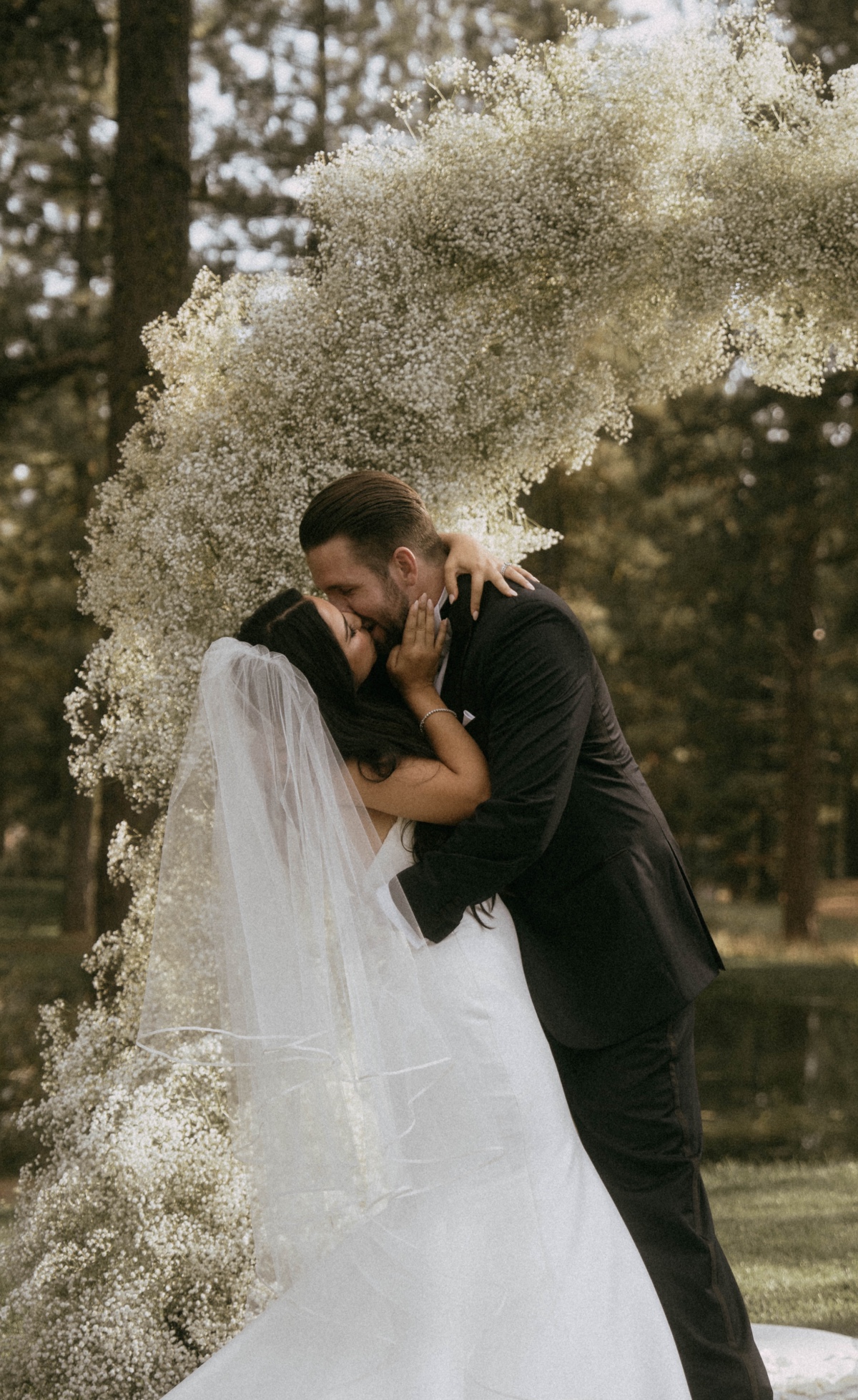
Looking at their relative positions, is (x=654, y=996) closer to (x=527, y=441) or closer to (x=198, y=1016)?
(x=198, y=1016)

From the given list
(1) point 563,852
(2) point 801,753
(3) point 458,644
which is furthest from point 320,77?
(1) point 563,852

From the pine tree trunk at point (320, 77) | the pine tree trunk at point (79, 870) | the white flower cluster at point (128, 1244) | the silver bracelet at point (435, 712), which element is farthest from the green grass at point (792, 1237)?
the pine tree trunk at point (79, 870)

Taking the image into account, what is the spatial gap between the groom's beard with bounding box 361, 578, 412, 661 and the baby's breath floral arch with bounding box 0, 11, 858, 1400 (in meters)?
1.53

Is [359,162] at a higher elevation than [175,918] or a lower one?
higher

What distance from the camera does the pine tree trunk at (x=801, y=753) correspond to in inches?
714

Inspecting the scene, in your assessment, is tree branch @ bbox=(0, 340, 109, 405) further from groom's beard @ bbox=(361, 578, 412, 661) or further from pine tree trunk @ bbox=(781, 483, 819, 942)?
pine tree trunk @ bbox=(781, 483, 819, 942)

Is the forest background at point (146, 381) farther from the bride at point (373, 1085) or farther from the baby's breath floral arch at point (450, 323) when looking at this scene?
the bride at point (373, 1085)

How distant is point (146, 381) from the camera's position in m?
6.52

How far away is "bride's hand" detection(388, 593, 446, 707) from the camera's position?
122 inches

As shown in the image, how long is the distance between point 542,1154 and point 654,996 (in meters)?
0.45

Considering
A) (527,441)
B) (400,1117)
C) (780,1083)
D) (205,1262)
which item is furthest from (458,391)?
(780,1083)

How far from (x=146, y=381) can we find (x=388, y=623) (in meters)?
3.86

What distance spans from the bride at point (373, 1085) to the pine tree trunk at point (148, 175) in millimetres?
3381

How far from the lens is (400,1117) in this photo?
2.79 m
